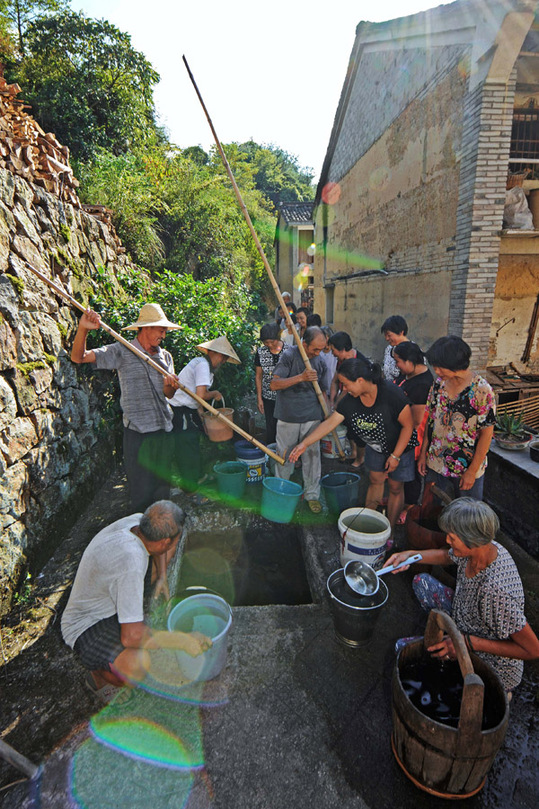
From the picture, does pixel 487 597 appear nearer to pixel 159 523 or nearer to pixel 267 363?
pixel 159 523

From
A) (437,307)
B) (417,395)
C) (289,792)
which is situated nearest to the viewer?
(289,792)

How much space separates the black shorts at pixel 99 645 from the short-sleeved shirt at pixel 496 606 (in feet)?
7.70

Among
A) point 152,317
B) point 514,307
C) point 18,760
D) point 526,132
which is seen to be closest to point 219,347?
point 152,317

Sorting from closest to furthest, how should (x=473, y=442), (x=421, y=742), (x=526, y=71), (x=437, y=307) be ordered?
(x=421, y=742) < (x=473, y=442) < (x=526, y=71) < (x=437, y=307)

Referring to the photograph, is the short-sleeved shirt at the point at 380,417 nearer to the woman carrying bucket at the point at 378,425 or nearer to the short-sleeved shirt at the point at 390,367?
the woman carrying bucket at the point at 378,425

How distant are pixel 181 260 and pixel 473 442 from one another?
10.0 meters

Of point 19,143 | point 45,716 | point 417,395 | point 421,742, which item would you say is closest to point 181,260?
point 19,143

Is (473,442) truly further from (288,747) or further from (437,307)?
(437,307)

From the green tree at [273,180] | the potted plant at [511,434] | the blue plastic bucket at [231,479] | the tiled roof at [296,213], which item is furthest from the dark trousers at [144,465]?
the green tree at [273,180]

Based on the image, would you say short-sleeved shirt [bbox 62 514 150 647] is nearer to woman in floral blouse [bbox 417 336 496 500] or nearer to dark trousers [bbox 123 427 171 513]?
dark trousers [bbox 123 427 171 513]

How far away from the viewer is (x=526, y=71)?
260 inches

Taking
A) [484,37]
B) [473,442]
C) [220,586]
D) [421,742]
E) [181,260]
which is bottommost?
[220,586]

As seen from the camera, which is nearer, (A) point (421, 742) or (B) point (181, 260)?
(A) point (421, 742)

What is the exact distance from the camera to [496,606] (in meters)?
2.38
